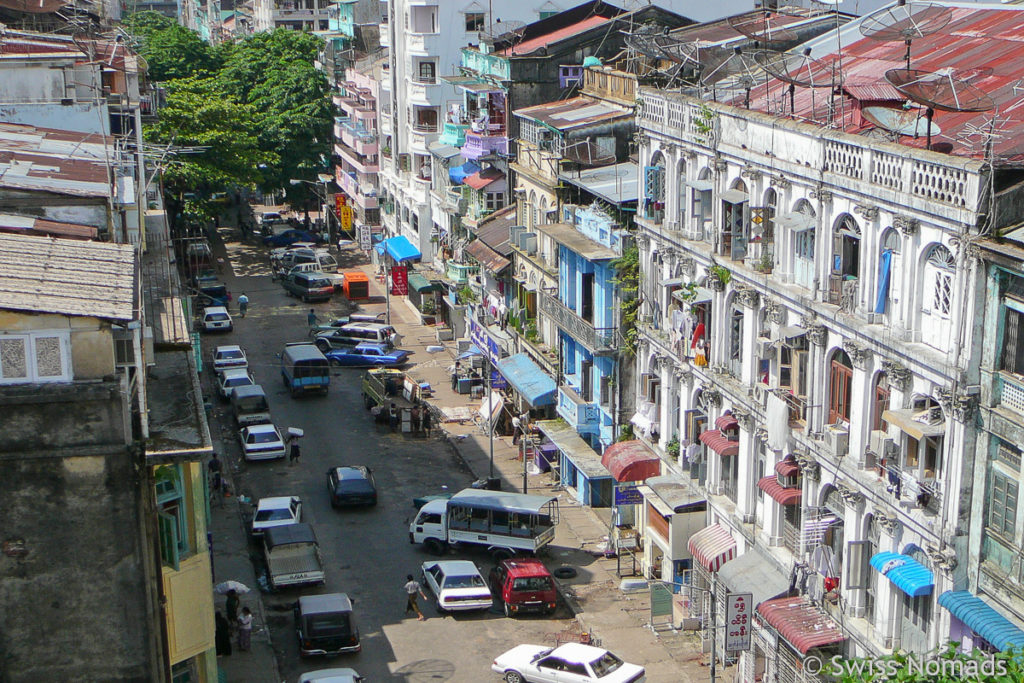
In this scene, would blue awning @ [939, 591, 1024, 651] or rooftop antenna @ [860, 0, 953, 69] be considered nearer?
blue awning @ [939, 591, 1024, 651]

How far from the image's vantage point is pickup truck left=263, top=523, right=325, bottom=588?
4741 centimetres

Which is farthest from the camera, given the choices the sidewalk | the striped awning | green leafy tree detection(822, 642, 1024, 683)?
the sidewalk

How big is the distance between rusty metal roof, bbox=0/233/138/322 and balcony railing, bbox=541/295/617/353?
77.0 ft

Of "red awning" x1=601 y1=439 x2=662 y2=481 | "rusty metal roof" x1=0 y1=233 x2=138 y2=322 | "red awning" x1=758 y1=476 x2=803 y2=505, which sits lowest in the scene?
"red awning" x1=601 y1=439 x2=662 y2=481

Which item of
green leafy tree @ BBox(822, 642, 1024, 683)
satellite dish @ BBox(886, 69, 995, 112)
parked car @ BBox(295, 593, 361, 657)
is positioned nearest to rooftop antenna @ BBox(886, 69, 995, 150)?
satellite dish @ BBox(886, 69, 995, 112)

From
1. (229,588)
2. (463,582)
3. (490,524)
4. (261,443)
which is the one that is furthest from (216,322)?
(463,582)

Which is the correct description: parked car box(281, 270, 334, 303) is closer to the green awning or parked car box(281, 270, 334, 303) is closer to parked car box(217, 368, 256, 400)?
the green awning

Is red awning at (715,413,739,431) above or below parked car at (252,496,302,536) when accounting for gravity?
above

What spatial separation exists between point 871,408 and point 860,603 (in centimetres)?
512

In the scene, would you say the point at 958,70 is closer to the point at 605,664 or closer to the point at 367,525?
the point at 605,664

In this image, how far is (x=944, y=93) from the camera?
31.0 meters

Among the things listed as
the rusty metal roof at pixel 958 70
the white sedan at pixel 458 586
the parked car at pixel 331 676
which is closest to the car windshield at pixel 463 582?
the white sedan at pixel 458 586

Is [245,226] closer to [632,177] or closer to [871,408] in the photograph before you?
[632,177]

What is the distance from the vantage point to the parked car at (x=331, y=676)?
38750 mm
